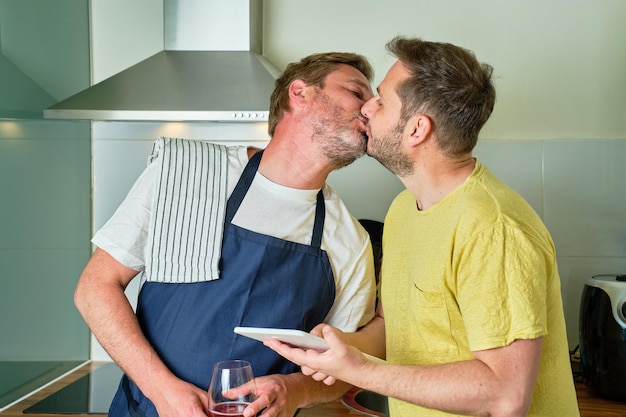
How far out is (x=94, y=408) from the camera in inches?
71.7

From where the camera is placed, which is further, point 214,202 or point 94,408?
point 94,408

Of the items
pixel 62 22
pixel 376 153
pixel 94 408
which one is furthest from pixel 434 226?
pixel 62 22

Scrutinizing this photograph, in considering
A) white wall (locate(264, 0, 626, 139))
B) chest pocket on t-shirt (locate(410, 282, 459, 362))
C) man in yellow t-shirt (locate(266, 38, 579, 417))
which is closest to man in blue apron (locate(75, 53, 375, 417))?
man in yellow t-shirt (locate(266, 38, 579, 417))

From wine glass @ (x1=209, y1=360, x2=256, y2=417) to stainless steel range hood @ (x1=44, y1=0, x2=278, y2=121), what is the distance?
2.94 feet

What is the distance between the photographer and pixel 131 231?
1.45 metres

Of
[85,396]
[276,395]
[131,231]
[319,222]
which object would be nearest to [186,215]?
[131,231]

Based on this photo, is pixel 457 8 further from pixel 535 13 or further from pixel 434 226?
pixel 434 226

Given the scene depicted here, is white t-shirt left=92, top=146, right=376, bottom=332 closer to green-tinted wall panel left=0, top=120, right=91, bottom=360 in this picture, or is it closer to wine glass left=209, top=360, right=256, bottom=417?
wine glass left=209, top=360, right=256, bottom=417

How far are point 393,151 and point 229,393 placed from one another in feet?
1.54

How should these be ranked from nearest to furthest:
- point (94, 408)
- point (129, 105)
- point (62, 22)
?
point (94, 408)
point (129, 105)
point (62, 22)

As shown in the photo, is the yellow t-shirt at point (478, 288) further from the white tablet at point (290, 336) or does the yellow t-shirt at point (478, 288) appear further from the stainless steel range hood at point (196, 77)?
the stainless steel range hood at point (196, 77)

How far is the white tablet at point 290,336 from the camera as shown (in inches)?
42.3

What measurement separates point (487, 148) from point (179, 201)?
1.10m

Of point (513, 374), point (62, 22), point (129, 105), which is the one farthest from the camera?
point (62, 22)
